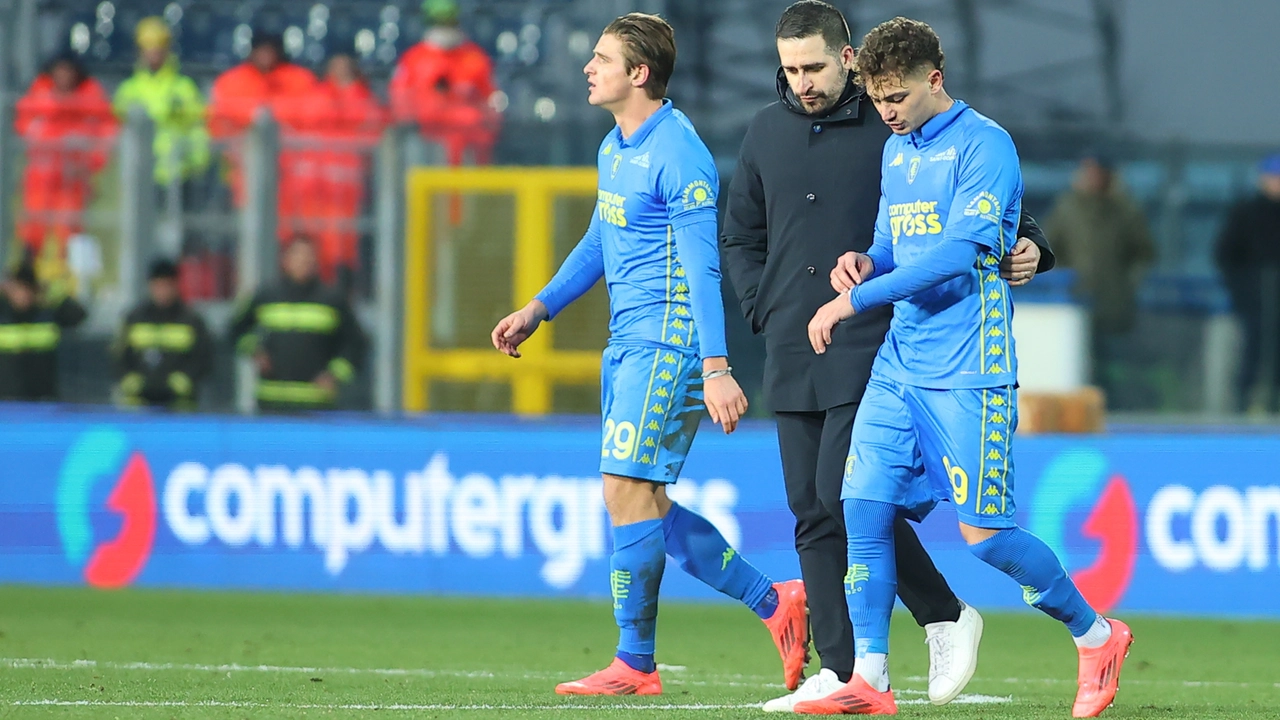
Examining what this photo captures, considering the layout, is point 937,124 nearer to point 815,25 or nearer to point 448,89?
point 815,25

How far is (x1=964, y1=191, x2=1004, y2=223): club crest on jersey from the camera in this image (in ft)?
18.1

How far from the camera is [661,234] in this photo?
20.5 ft

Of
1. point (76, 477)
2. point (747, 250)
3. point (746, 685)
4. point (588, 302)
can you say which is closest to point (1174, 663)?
point (746, 685)

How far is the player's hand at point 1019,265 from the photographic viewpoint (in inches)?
225

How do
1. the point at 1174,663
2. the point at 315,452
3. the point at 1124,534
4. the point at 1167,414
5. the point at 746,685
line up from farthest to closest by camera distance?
the point at 1167,414 → the point at 315,452 → the point at 1124,534 → the point at 1174,663 → the point at 746,685

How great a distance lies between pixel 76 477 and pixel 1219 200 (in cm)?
665

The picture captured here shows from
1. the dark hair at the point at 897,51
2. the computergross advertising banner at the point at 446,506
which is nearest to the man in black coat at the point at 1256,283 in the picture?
the computergross advertising banner at the point at 446,506

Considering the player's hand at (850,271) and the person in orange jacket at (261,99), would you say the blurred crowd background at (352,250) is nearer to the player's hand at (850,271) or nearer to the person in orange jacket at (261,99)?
the person in orange jacket at (261,99)

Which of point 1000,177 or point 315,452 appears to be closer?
point 1000,177

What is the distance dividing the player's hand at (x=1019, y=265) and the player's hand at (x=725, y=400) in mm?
796

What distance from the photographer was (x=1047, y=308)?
12133 millimetres

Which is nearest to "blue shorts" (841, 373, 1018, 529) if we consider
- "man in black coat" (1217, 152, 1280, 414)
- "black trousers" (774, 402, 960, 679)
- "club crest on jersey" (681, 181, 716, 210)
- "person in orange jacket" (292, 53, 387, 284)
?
"black trousers" (774, 402, 960, 679)

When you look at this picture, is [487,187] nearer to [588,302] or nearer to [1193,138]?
[588,302]

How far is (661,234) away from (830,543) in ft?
3.40
